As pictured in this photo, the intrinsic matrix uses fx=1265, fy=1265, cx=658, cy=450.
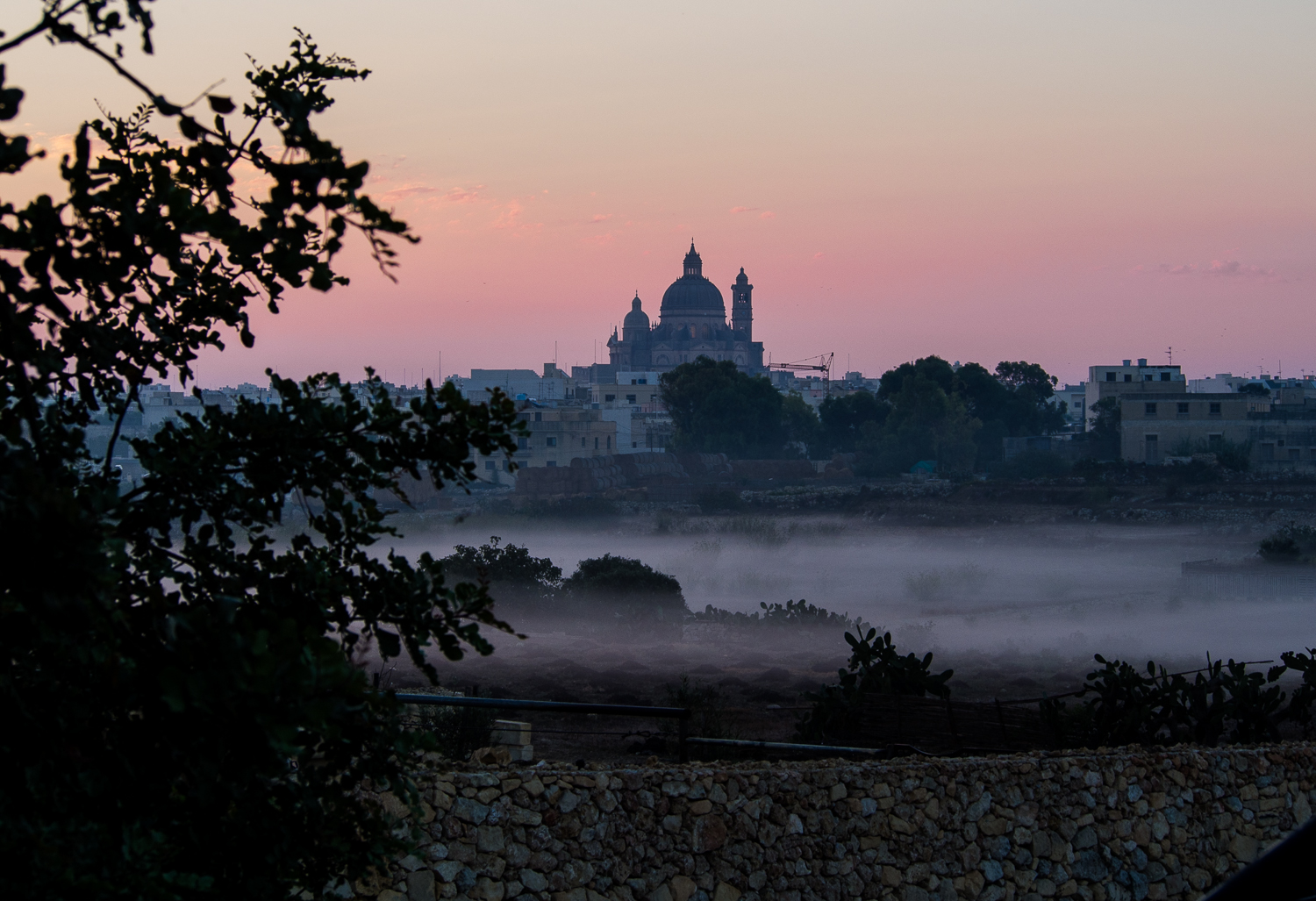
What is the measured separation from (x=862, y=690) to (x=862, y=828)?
128 inches

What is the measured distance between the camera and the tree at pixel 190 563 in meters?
2.12

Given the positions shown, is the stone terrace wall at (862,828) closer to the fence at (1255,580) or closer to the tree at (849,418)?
the fence at (1255,580)

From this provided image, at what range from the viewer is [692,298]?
5832 inches

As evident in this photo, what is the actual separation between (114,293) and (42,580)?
46.6 inches

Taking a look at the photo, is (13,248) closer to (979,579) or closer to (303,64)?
(303,64)

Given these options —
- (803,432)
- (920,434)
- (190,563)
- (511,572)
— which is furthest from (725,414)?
(190,563)

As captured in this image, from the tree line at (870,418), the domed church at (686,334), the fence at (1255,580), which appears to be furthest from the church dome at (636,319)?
the fence at (1255,580)

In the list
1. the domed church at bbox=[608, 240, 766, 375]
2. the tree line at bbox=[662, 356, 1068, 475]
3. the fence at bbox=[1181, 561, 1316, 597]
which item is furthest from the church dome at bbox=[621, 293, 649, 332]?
the fence at bbox=[1181, 561, 1316, 597]

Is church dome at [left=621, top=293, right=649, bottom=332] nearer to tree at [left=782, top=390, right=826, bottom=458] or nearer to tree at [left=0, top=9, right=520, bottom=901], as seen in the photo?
tree at [left=782, top=390, right=826, bottom=458]

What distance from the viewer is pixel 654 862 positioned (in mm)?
7586

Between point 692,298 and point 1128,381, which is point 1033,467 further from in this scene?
point 692,298

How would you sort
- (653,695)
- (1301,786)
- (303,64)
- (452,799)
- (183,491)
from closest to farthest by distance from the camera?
(183,491), (303,64), (452,799), (1301,786), (653,695)

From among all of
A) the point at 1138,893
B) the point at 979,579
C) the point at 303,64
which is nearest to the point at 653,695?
the point at 1138,893

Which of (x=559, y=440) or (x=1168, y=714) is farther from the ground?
(x=559, y=440)
